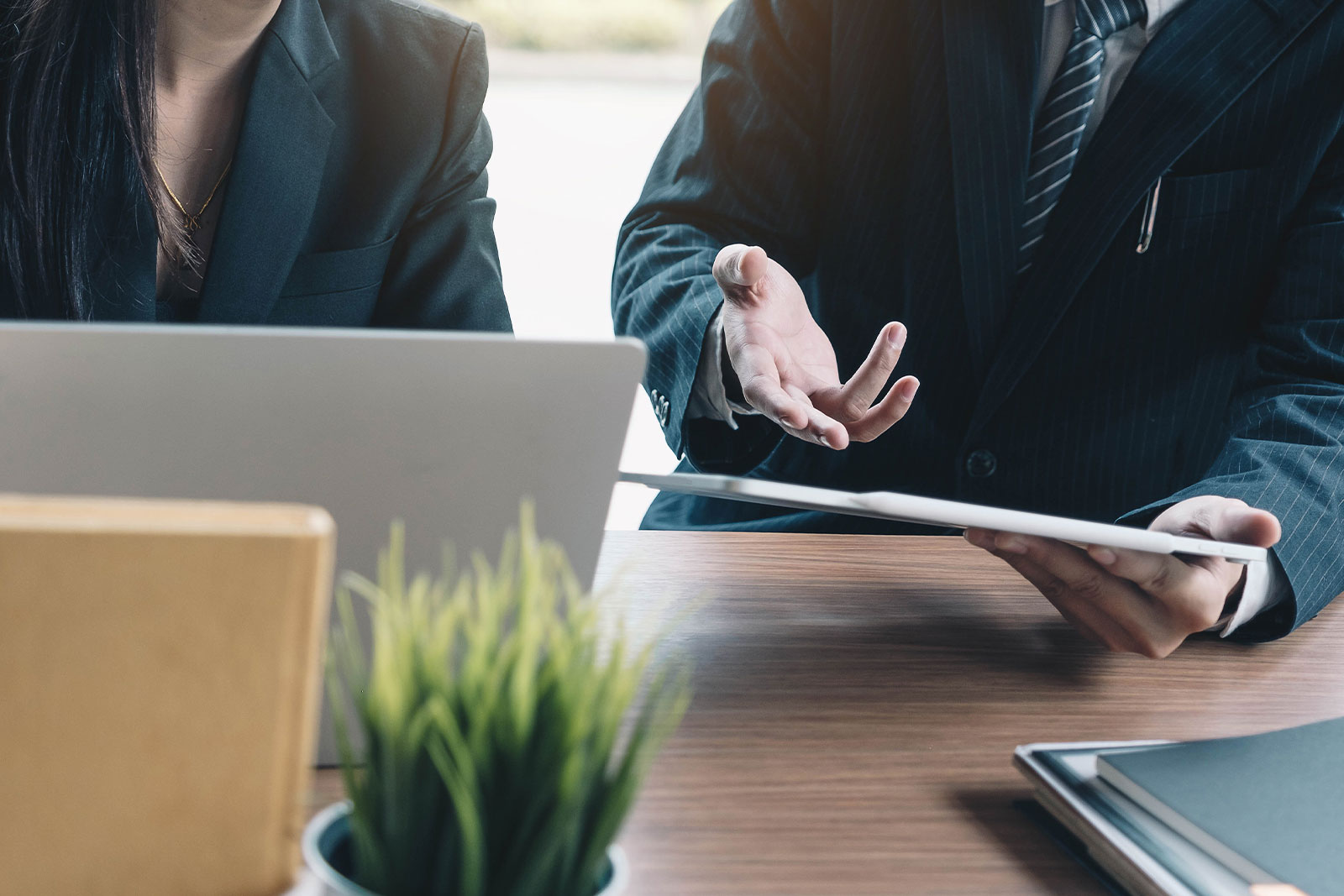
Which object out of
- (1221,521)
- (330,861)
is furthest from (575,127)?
(330,861)

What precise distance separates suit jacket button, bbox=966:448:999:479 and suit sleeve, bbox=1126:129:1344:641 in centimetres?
21

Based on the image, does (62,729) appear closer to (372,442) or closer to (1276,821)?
(372,442)

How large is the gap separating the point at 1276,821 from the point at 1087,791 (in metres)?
0.07

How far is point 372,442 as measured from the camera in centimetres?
38

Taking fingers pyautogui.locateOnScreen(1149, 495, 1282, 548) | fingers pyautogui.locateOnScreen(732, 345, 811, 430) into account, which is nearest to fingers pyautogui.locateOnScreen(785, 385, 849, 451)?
fingers pyautogui.locateOnScreen(732, 345, 811, 430)

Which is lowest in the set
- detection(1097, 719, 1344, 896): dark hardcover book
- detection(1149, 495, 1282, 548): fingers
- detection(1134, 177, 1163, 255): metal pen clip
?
detection(1097, 719, 1344, 896): dark hardcover book

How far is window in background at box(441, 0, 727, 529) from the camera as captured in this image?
134 inches

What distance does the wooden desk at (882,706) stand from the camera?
44 cm

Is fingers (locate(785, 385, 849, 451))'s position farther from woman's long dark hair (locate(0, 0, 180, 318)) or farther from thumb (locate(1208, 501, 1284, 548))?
woman's long dark hair (locate(0, 0, 180, 318))

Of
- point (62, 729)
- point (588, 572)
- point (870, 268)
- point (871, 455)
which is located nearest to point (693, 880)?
point (588, 572)

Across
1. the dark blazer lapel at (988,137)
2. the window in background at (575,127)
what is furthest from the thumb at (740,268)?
the window in background at (575,127)

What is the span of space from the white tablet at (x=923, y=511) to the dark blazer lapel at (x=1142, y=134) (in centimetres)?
49

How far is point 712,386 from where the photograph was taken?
0.95 meters

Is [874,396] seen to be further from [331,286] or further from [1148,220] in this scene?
[331,286]
